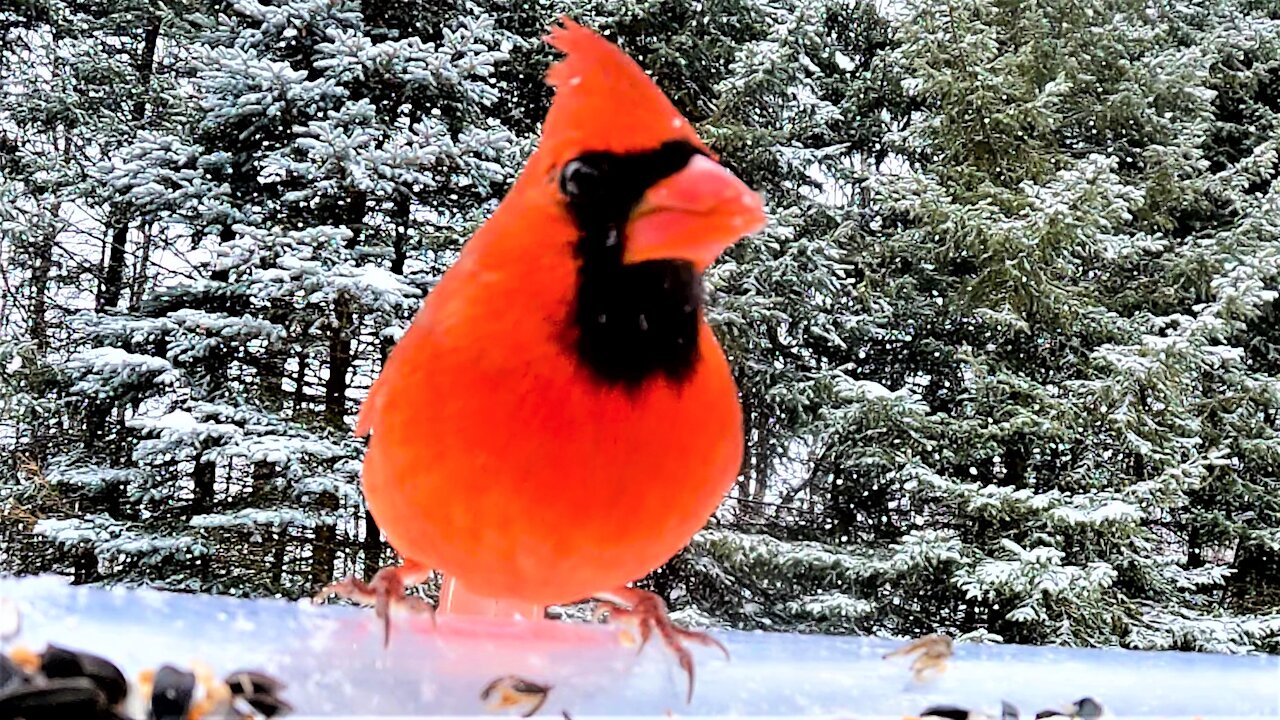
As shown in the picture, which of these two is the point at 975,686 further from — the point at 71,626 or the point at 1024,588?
the point at 1024,588

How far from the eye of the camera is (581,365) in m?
0.41

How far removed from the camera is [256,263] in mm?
2107

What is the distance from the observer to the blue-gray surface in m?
0.46

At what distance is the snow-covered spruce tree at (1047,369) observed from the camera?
2.44m

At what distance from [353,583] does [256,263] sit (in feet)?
5.65

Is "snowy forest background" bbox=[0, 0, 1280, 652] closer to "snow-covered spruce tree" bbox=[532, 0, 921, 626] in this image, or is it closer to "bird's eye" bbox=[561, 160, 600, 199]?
"snow-covered spruce tree" bbox=[532, 0, 921, 626]

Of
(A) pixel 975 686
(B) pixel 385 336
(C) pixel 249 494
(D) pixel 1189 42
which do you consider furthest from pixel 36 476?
(D) pixel 1189 42

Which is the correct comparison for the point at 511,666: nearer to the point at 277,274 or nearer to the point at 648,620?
the point at 648,620

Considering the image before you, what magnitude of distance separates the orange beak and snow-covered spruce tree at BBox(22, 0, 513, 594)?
164cm

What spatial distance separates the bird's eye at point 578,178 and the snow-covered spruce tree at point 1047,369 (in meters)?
1.95

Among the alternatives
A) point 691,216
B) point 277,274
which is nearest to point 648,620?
point 691,216

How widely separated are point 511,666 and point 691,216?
22 cm

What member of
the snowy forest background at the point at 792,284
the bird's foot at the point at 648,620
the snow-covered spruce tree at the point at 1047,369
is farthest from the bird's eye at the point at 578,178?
the snow-covered spruce tree at the point at 1047,369

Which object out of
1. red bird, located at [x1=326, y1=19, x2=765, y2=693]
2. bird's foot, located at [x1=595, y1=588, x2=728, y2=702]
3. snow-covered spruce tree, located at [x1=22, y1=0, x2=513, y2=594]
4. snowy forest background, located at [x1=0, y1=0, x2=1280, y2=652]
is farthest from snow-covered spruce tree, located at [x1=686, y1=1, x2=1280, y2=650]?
red bird, located at [x1=326, y1=19, x2=765, y2=693]
